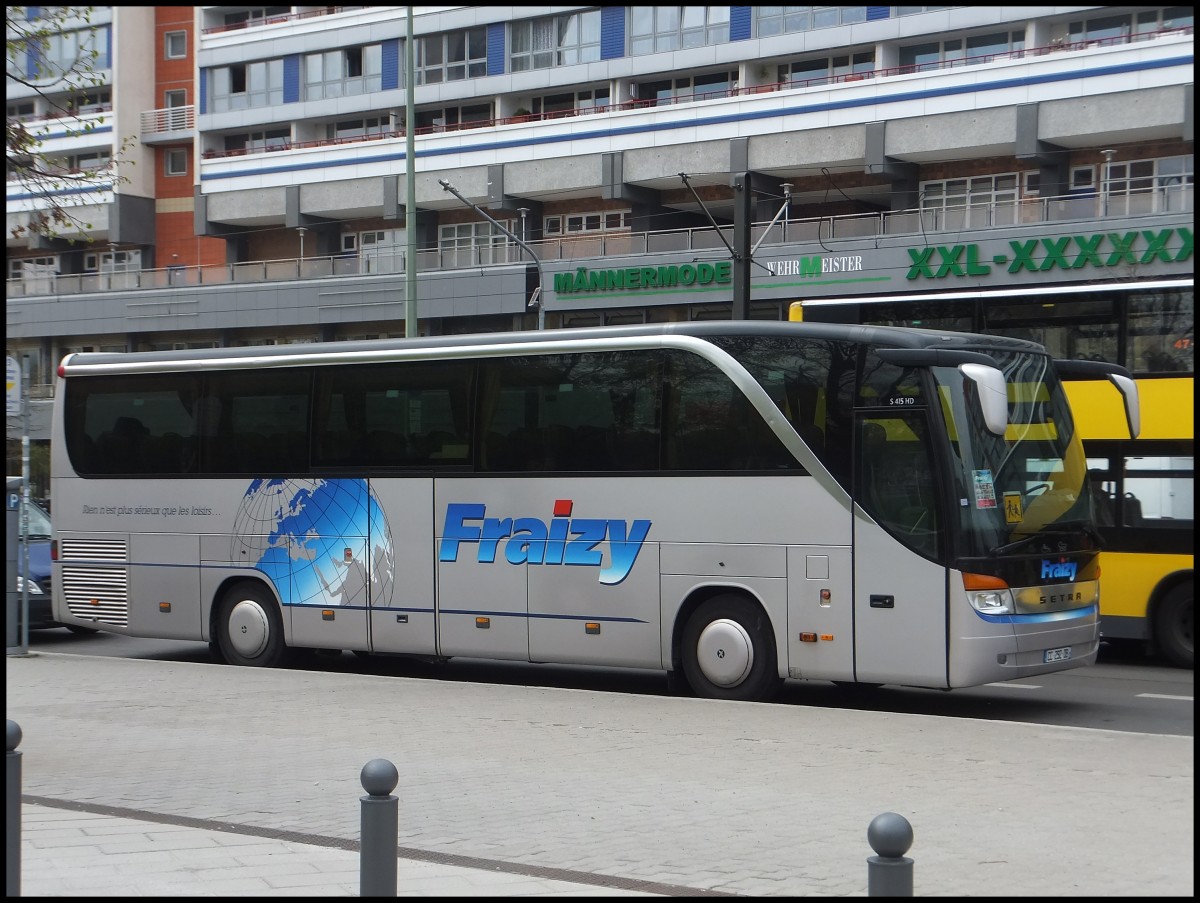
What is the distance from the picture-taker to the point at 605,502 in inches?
571

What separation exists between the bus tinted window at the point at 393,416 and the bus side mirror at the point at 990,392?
5444 mm

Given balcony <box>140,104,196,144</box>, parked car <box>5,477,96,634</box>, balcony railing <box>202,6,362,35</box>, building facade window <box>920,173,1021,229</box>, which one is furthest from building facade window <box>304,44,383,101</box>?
parked car <box>5,477,96,634</box>

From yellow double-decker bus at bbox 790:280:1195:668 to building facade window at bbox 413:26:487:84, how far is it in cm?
3975

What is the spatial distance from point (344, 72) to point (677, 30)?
14471mm

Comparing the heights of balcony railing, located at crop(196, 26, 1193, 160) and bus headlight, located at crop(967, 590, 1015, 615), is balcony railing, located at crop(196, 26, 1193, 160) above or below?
above

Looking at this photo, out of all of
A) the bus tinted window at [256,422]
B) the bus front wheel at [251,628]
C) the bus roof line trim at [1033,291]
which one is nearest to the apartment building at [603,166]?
the bus roof line trim at [1033,291]

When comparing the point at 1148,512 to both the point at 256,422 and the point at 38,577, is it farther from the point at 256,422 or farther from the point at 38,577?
the point at 38,577

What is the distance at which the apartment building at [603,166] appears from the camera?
4078cm

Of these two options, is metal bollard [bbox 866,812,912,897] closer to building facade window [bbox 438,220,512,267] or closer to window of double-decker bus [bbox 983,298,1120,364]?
window of double-decker bus [bbox 983,298,1120,364]

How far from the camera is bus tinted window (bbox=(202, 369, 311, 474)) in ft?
54.2

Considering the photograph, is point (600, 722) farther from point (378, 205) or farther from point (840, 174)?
point (378, 205)

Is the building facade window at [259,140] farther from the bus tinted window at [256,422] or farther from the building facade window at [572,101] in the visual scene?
the bus tinted window at [256,422]

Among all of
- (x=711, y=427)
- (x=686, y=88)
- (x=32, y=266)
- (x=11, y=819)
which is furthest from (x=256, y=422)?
(x=32, y=266)

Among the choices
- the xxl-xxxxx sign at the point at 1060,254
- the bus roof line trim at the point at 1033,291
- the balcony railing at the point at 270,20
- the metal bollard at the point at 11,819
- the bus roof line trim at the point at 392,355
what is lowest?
the metal bollard at the point at 11,819
